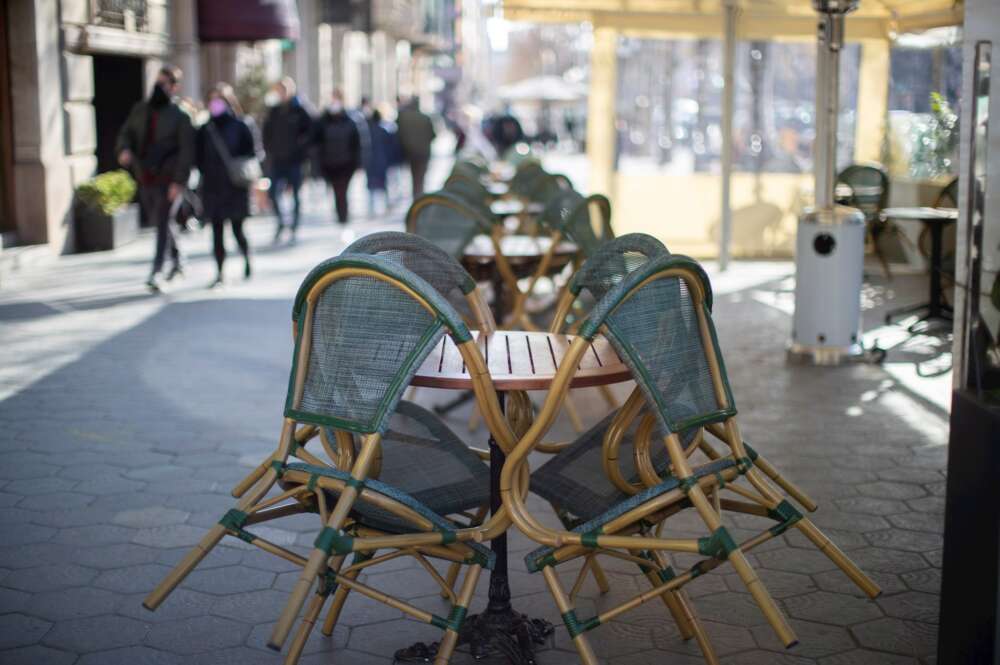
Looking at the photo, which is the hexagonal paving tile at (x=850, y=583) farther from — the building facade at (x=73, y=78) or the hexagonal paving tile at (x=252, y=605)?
the building facade at (x=73, y=78)

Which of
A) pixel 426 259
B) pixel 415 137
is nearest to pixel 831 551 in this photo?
pixel 426 259

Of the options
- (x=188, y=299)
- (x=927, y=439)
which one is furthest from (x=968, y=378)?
(x=188, y=299)

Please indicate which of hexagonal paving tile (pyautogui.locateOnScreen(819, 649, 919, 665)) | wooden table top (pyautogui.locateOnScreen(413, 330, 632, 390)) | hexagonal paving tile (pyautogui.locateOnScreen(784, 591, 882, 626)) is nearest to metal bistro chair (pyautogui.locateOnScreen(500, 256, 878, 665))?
wooden table top (pyautogui.locateOnScreen(413, 330, 632, 390))

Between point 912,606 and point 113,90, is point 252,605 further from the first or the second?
point 113,90

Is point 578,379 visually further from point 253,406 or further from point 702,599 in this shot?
point 253,406

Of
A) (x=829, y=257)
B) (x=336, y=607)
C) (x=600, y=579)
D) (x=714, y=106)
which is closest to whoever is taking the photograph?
(x=336, y=607)

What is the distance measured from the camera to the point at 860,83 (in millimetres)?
13969

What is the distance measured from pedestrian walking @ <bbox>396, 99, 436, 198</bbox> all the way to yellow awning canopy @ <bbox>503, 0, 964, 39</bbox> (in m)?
3.99

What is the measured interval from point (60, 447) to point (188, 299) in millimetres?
4584

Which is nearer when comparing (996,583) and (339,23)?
(996,583)

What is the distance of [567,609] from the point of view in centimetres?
310

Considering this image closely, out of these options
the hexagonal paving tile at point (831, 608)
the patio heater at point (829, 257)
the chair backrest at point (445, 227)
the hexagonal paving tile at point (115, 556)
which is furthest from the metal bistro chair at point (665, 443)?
the patio heater at point (829, 257)

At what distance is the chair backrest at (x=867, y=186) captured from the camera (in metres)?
12.1

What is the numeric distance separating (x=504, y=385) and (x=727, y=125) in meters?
10.7
